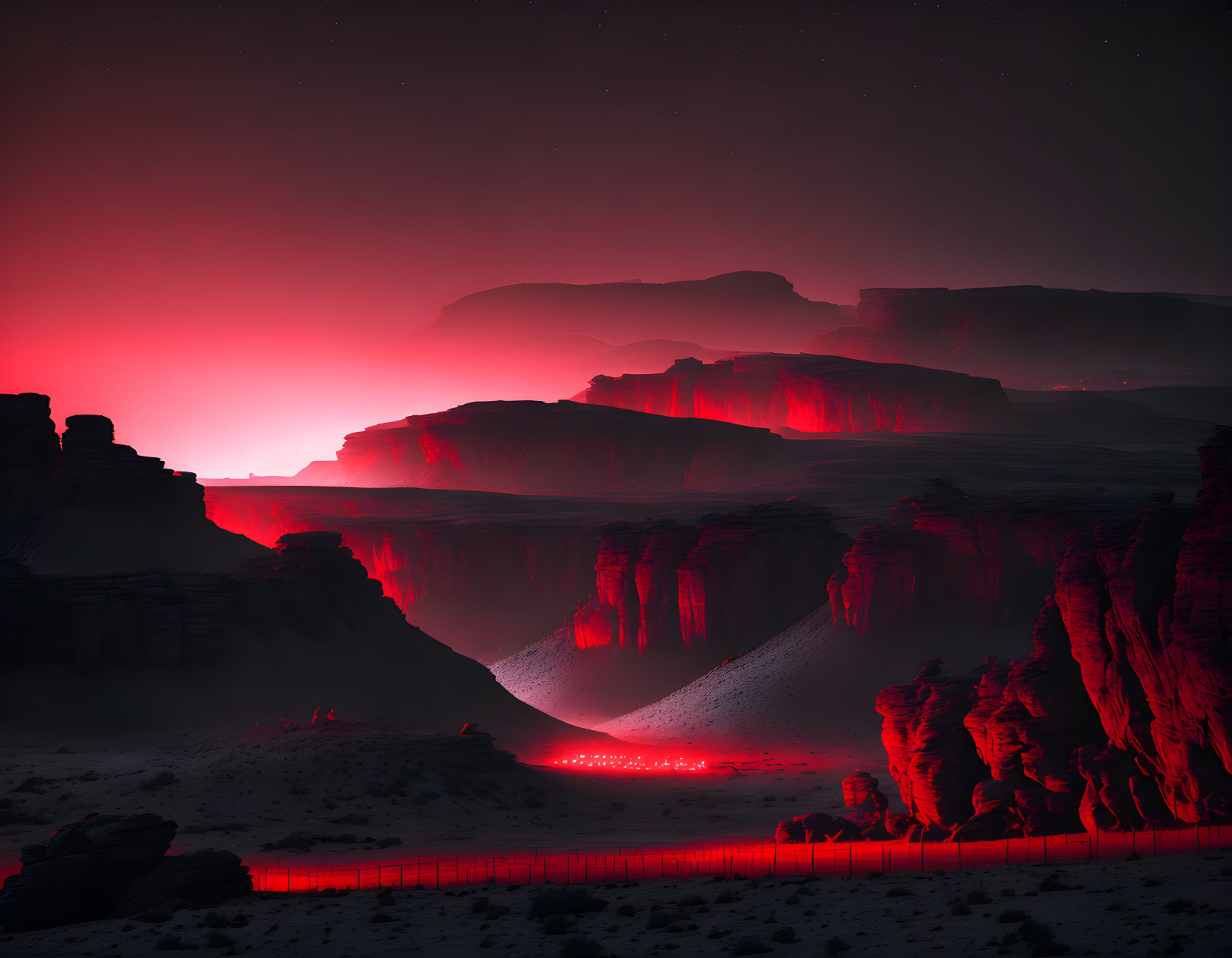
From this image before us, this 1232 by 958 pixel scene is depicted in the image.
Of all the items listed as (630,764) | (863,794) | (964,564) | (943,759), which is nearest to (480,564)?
(964,564)

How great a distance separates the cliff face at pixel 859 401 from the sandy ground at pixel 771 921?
15692cm

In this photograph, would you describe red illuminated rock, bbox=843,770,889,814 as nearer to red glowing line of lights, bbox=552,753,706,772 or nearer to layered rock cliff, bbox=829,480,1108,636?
red glowing line of lights, bbox=552,753,706,772

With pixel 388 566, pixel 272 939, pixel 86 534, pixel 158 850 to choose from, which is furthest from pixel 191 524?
pixel 388 566

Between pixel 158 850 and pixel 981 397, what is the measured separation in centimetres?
16928

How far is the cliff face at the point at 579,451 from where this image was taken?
15962 centimetres

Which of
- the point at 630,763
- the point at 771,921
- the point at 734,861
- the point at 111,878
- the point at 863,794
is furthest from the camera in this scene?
the point at 630,763

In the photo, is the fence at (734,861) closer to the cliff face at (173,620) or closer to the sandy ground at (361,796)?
the sandy ground at (361,796)

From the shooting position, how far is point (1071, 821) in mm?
24891

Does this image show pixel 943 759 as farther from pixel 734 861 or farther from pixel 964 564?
pixel 964 564

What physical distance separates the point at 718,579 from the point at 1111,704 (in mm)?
58369

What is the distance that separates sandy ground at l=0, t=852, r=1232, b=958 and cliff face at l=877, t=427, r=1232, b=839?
10.3 ft

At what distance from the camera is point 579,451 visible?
168375 millimetres

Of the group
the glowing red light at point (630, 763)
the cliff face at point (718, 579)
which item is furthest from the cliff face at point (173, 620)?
the cliff face at point (718, 579)

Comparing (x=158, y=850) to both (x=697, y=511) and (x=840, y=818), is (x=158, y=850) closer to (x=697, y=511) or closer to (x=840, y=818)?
(x=840, y=818)
